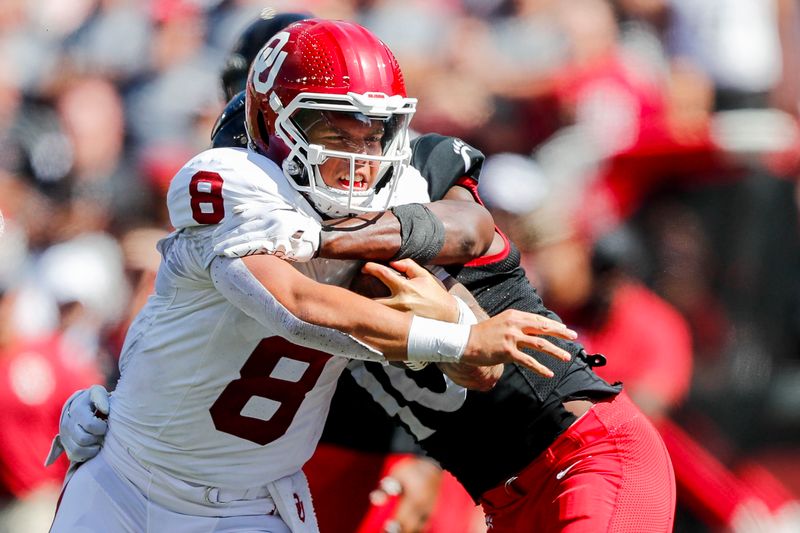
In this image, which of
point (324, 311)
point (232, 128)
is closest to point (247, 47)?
point (232, 128)

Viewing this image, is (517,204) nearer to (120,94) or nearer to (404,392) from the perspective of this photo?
(404,392)

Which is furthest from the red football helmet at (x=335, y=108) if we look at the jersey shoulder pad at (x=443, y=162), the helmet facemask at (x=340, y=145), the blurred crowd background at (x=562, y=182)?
the blurred crowd background at (x=562, y=182)

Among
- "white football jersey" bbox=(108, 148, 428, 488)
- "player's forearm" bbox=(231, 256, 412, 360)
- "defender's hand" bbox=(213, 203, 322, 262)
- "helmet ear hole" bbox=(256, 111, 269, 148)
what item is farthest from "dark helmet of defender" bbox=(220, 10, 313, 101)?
"player's forearm" bbox=(231, 256, 412, 360)

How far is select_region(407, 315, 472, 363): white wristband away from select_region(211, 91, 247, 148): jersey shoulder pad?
3.31 feet

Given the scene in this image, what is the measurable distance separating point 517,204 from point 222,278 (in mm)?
3256

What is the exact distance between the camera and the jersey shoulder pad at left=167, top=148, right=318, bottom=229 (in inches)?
116

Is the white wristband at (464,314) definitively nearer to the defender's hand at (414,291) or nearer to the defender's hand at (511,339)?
the defender's hand at (414,291)

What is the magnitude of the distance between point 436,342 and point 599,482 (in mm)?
810

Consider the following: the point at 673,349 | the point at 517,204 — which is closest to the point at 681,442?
the point at 673,349

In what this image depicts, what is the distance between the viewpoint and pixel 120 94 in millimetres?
7930

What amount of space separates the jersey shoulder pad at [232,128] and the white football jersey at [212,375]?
54 cm

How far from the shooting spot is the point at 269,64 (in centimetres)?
322

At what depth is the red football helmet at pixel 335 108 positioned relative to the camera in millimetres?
3080

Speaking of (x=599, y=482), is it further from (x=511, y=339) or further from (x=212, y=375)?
(x=212, y=375)
